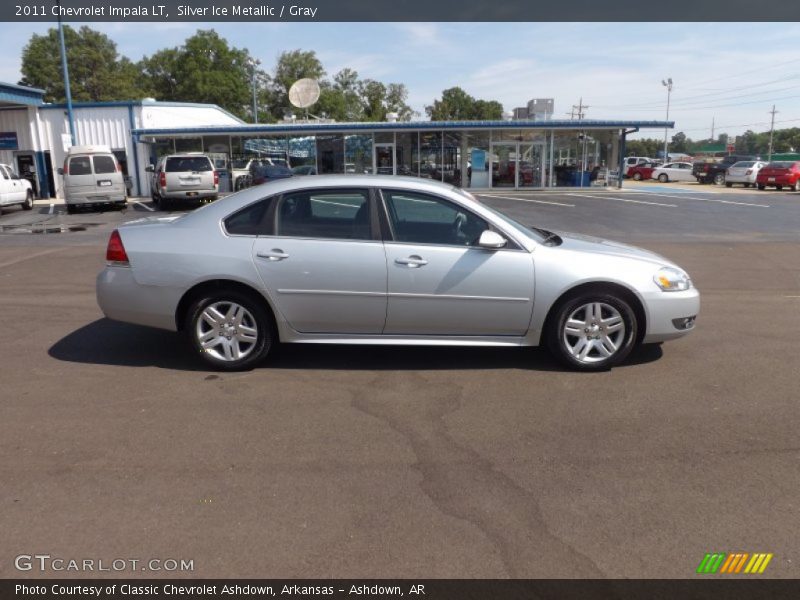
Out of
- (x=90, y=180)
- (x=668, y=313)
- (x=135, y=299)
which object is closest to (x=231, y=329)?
(x=135, y=299)

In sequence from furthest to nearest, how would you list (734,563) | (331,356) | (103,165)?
(103,165) → (331,356) → (734,563)

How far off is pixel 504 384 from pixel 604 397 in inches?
29.3

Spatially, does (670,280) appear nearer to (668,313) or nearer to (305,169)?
(668,313)

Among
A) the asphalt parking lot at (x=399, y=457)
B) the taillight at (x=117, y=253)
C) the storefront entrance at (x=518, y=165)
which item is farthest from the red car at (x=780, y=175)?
the taillight at (x=117, y=253)

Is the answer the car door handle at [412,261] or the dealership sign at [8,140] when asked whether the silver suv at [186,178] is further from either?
the car door handle at [412,261]

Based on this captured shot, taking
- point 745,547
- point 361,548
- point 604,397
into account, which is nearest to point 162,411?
point 361,548

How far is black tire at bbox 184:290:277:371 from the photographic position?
5066mm

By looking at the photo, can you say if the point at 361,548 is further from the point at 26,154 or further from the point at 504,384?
the point at 26,154

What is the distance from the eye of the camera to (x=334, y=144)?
31297 mm

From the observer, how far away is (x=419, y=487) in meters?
3.40

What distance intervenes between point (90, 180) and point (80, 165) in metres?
0.70

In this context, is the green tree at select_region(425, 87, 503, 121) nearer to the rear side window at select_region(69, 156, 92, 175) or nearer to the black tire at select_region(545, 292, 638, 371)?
the rear side window at select_region(69, 156, 92, 175)

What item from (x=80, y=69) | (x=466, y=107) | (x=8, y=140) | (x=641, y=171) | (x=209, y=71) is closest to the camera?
(x=8, y=140)

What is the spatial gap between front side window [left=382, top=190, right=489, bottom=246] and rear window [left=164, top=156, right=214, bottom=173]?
57.4 ft
